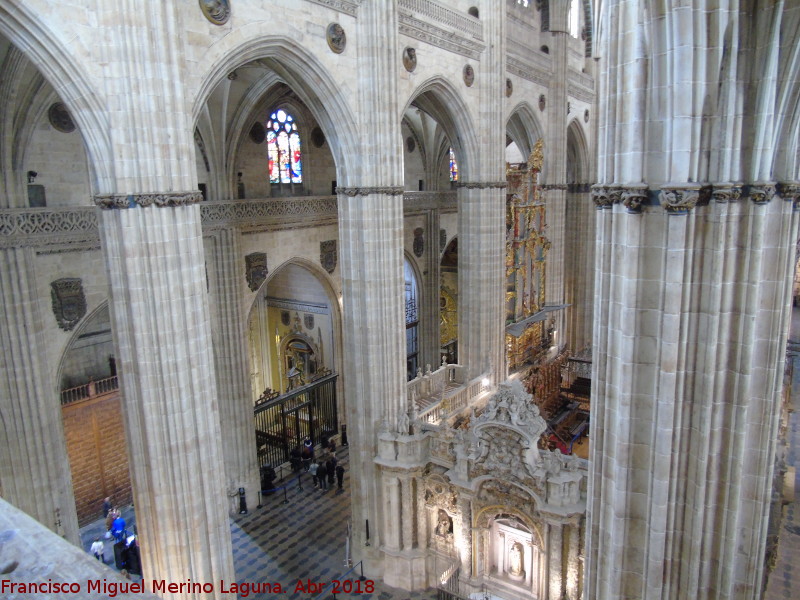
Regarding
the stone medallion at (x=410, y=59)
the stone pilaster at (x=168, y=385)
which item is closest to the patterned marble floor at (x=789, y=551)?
the stone pilaster at (x=168, y=385)

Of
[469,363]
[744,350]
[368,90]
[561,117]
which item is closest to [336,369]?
[469,363]

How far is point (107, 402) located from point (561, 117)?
51.2ft

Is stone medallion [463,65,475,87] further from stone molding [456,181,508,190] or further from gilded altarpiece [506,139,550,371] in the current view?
gilded altarpiece [506,139,550,371]

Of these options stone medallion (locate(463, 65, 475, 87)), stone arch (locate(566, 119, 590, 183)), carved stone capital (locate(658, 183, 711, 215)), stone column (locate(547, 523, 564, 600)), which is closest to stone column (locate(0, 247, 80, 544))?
stone column (locate(547, 523, 564, 600))

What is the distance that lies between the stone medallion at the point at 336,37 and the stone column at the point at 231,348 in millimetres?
5454

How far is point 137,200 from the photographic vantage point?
7055mm

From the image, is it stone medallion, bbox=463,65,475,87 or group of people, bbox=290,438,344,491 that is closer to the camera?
stone medallion, bbox=463,65,475,87

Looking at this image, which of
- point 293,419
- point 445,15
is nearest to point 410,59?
point 445,15

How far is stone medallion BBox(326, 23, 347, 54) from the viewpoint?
994cm

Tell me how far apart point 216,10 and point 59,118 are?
4880 mm

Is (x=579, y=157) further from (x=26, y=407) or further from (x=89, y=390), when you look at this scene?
(x=26, y=407)

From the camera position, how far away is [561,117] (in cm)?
1855

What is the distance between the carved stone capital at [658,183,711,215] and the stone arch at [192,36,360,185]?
6.17 meters

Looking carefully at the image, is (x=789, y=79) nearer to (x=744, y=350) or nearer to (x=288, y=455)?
(x=744, y=350)
